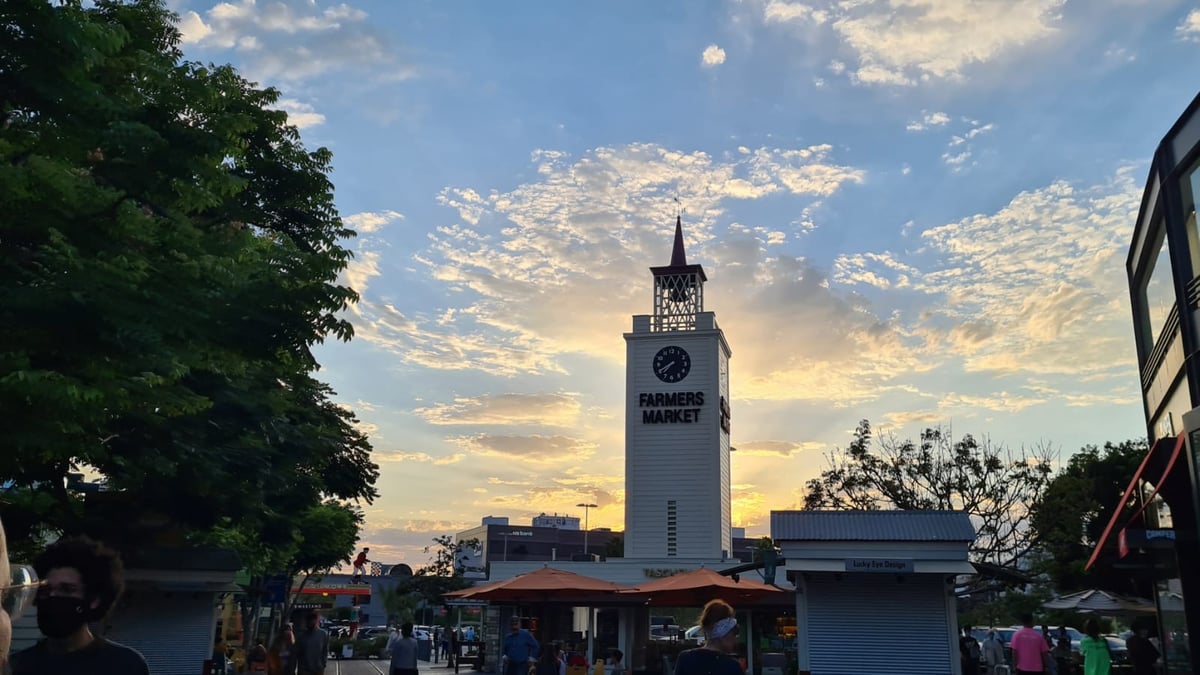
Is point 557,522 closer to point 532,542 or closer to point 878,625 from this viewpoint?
point 532,542

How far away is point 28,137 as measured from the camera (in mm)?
9539

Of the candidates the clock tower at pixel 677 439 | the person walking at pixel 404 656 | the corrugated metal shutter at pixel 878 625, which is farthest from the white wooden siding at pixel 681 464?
the person walking at pixel 404 656

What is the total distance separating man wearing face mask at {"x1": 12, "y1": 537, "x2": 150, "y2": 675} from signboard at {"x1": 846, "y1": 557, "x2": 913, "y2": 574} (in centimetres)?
1735

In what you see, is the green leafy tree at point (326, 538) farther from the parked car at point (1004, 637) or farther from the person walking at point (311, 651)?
the parked car at point (1004, 637)

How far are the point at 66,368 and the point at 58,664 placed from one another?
23.4 ft

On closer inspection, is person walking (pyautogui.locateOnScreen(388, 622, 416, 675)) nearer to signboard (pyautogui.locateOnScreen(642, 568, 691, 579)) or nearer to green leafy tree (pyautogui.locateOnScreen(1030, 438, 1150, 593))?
signboard (pyautogui.locateOnScreen(642, 568, 691, 579))

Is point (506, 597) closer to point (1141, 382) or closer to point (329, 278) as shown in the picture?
point (329, 278)

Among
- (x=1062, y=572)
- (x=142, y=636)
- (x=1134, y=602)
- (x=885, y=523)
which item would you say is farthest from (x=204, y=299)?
(x=1062, y=572)

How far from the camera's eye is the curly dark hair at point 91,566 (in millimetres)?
3363

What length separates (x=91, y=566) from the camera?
3.38m

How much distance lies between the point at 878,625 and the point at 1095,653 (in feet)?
20.4

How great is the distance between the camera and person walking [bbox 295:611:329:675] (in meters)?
13.1

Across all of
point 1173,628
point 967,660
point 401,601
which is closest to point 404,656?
point 1173,628

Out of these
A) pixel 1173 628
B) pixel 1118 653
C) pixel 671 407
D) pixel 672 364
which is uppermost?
pixel 672 364
